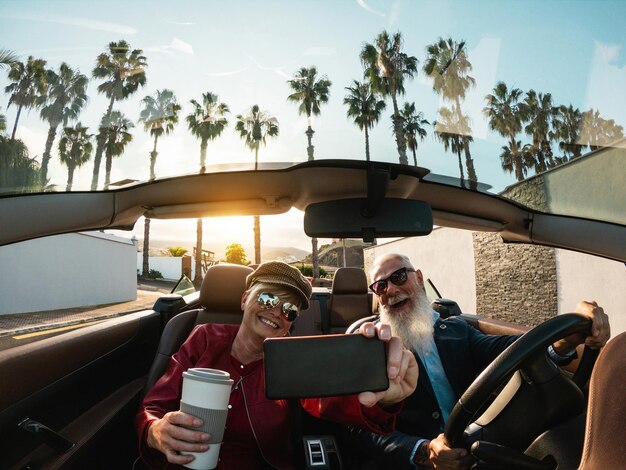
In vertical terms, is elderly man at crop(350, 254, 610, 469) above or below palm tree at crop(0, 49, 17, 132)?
below

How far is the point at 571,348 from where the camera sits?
6.21 feet

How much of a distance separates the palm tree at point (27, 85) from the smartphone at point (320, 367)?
112 cm

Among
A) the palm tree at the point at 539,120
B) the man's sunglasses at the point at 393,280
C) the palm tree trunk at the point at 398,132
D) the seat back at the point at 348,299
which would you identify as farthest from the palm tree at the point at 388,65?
the seat back at the point at 348,299

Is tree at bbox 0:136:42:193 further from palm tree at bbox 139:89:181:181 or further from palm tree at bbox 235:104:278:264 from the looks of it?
palm tree at bbox 235:104:278:264

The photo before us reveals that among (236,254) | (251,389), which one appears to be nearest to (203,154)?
(251,389)

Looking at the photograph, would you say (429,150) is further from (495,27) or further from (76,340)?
(76,340)

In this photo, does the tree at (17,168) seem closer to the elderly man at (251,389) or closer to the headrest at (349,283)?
the elderly man at (251,389)

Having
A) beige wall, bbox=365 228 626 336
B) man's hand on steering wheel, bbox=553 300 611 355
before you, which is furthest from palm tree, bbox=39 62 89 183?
beige wall, bbox=365 228 626 336

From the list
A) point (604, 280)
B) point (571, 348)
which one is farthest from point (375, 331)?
point (604, 280)

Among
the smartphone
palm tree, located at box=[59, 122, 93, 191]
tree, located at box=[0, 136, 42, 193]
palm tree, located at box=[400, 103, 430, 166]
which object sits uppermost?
palm tree, located at box=[400, 103, 430, 166]

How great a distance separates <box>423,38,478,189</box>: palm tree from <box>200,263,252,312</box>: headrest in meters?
2.37

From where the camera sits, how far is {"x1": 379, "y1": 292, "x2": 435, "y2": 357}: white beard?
2.87 m

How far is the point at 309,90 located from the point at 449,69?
47 centimetres

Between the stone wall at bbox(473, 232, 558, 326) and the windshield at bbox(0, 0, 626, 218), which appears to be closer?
the windshield at bbox(0, 0, 626, 218)
